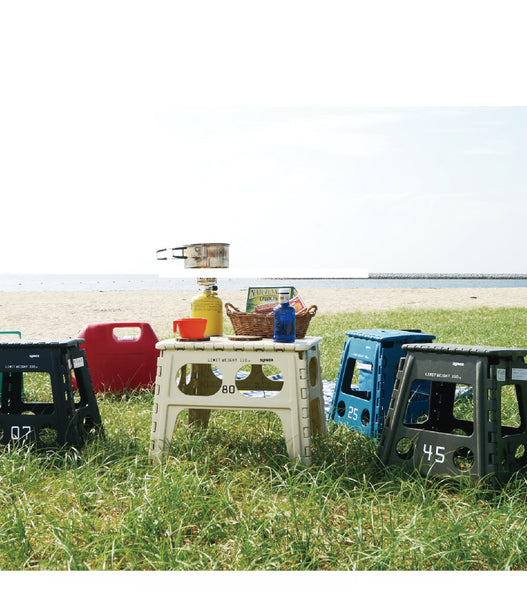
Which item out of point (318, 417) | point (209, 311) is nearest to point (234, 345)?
point (209, 311)

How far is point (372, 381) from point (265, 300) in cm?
88

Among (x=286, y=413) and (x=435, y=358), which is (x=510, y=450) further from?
(x=286, y=413)

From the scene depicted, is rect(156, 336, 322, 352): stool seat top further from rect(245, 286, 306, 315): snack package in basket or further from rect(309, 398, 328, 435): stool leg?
rect(309, 398, 328, 435): stool leg

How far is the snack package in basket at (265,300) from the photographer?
3.34m

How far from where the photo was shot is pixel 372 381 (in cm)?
359

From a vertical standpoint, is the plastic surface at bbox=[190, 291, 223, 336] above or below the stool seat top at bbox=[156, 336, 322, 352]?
above

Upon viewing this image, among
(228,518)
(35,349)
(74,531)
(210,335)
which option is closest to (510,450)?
(228,518)

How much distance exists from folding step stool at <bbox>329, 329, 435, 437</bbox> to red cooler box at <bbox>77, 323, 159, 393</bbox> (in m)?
1.70

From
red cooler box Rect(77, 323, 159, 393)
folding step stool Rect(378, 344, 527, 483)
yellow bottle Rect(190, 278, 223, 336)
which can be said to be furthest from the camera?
red cooler box Rect(77, 323, 159, 393)

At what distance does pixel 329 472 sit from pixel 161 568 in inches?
41.3

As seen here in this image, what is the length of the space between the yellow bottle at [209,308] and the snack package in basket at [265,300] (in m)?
0.20

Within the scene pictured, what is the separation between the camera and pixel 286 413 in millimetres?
2896

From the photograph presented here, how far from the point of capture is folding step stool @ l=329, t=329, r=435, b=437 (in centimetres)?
351

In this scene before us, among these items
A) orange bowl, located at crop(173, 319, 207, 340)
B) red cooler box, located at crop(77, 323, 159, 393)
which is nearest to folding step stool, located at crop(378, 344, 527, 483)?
orange bowl, located at crop(173, 319, 207, 340)
